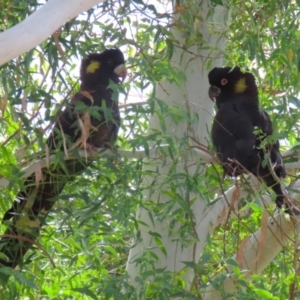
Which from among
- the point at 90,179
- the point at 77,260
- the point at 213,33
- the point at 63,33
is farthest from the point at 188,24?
the point at 77,260

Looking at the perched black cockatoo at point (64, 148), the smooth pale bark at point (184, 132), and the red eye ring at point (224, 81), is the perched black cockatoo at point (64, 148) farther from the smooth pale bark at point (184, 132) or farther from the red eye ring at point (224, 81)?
the red eye ring at point (224, 81)

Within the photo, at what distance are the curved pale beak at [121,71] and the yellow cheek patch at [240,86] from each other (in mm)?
455

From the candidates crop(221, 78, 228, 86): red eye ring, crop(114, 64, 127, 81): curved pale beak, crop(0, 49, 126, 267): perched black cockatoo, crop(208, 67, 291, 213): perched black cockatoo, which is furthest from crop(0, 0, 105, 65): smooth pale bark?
crop(221, 78, 228, 86): red eye ring

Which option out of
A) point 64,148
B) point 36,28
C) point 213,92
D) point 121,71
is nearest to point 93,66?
point 121,71

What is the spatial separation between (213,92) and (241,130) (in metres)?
0.28

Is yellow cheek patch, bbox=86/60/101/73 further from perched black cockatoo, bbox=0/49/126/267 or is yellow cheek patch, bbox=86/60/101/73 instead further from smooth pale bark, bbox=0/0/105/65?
smooth pale bark, bbox=0/0/105/65

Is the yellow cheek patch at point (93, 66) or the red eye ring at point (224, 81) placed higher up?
the yellow cheek patch at point (93, 66)

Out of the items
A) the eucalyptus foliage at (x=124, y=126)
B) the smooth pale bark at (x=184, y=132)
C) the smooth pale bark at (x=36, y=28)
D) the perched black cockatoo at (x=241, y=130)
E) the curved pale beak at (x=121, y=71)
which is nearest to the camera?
the smooth pale bark at (x=36, y=28)

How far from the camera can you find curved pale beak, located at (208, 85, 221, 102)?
9.15ft

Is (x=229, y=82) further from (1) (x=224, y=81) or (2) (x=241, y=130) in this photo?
(2) (x=241, y=130)

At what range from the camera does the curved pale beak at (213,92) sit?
279 centimetres

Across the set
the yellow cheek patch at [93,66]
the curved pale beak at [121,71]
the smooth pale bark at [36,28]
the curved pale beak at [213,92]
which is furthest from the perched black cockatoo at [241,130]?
the smooth pale bark at [36,28]

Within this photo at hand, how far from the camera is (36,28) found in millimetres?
1557

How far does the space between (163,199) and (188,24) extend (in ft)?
2.08
